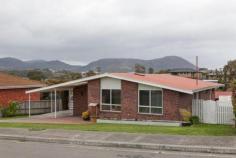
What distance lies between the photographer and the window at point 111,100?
2634 centimetres

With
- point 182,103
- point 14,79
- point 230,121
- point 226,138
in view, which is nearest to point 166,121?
point 182,103

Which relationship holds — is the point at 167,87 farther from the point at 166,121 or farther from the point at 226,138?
the point at 226,138

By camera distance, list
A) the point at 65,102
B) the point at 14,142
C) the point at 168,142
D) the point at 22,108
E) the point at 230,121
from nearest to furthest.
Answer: the point at 168,142 < the point at 14,142 < the point at 230,121 < the point at 22,108 < the point at 65,102

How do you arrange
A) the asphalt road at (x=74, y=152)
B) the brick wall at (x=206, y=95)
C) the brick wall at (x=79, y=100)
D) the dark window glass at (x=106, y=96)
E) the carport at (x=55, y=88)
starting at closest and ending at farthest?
the asphalt road at (x=74, y=152) < the dark window glass at (x=106, y=96) < the carport at (x=55, y=88) < the brick wall at (x=206, y=95) < the brick wall at (x=79, y=100)

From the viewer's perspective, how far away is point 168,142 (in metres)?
15.0

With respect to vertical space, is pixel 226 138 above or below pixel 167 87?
below

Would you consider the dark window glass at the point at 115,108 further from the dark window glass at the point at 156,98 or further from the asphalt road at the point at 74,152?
the asphalt road at the point at 74,152

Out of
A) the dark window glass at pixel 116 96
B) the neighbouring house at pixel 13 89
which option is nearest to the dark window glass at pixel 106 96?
the dark window glass at pixel 116 96

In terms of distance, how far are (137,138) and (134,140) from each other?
0.46 metres

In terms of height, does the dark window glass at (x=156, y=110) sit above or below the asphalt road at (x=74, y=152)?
above

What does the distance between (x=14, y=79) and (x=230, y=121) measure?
23.5m

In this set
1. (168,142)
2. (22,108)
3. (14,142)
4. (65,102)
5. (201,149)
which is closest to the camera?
(201,149)

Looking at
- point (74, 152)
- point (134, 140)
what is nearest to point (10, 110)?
point (134, 140)

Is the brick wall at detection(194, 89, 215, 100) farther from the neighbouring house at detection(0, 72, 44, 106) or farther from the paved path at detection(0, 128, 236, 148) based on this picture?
the neighbouring house at detection(0, 72, 44, 106)
